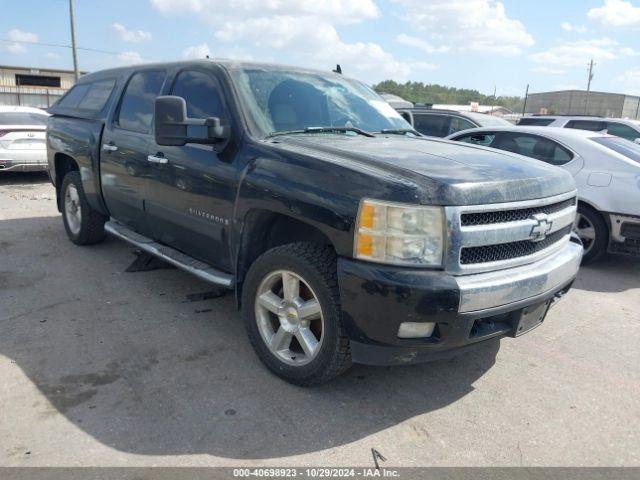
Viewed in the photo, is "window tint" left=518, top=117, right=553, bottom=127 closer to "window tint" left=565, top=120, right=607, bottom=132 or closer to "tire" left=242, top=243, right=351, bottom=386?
"window tint" left=565, top=120, right=607, bottom=132

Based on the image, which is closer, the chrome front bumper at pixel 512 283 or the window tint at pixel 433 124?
the chrome front bumper at pixel 512 283

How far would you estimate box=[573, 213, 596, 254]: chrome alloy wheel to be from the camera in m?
6.04

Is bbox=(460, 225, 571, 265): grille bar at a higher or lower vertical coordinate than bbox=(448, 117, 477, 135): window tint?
lower

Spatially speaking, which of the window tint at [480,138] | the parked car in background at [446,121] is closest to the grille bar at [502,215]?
the window tint at [480,138]

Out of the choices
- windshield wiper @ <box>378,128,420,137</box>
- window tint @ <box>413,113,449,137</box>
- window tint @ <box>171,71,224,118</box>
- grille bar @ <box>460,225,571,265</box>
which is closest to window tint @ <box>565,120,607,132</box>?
window tint @ <box>413,113,449,137</box>

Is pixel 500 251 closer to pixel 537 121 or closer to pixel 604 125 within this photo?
pixel 604 125

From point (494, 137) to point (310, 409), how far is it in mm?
5448

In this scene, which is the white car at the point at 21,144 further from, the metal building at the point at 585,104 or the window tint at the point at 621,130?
the metal building at the point at 585,104

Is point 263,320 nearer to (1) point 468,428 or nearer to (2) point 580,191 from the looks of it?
(1) point 468,428

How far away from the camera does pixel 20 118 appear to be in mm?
10500

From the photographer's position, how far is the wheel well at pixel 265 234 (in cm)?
339

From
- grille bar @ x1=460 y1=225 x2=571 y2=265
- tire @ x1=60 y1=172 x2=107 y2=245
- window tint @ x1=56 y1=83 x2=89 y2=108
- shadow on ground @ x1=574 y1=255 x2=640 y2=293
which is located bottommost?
shadow on ground @ x1=574 y1=255 x2=640 y2=293

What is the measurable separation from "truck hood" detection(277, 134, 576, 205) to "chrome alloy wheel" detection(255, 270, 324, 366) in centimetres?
78

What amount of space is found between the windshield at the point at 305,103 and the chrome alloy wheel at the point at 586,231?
2.82 meters
